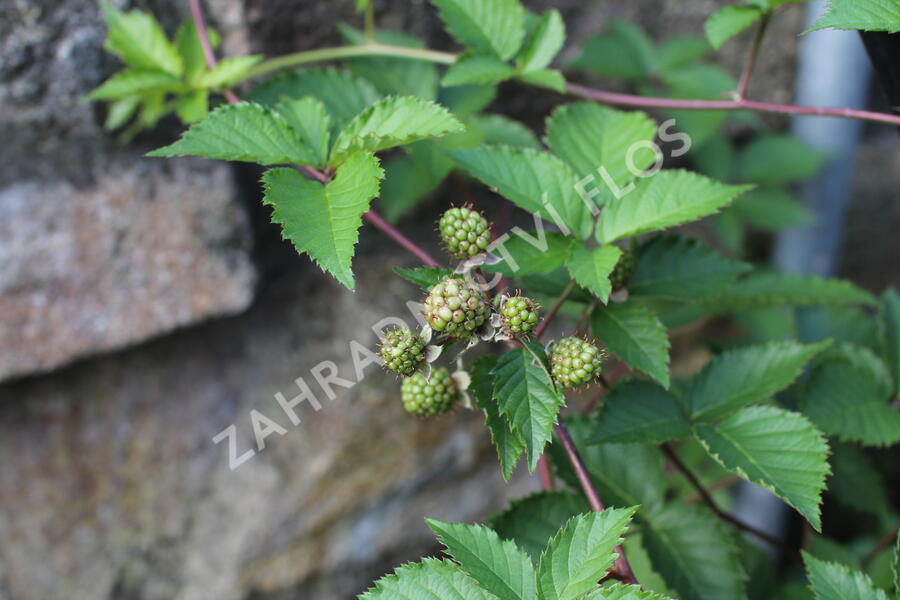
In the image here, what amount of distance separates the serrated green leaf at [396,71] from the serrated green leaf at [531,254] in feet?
1.61

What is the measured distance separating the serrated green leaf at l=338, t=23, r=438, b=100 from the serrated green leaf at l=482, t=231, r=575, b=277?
19.3 inches

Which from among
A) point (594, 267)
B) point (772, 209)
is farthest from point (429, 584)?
point (772, 209)

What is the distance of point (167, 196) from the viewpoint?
130cm

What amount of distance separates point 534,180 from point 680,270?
10.2 inches

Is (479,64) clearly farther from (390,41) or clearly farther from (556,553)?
(556,553)

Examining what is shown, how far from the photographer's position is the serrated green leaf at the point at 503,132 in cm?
123

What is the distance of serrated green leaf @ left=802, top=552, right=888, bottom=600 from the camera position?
0.76 m

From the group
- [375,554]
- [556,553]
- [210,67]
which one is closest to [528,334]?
[556,553]

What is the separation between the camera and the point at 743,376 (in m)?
1.00

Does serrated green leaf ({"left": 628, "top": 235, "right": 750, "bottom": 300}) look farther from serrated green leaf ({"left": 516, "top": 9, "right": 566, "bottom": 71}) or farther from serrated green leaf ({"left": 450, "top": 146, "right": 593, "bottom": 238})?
serrated green leaf ({"left": 516, "top": 9, "right": 566, "bottom": 71})

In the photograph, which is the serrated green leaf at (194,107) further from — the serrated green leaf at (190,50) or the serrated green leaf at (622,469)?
the serrated green leaf at (622,469)

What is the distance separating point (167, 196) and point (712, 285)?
3.08ft

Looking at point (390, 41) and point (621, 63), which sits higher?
point (390, 41)

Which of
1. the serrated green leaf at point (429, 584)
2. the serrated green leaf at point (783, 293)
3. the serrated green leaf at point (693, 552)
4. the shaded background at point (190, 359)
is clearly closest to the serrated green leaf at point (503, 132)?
the shaded background at point (190, 359)
